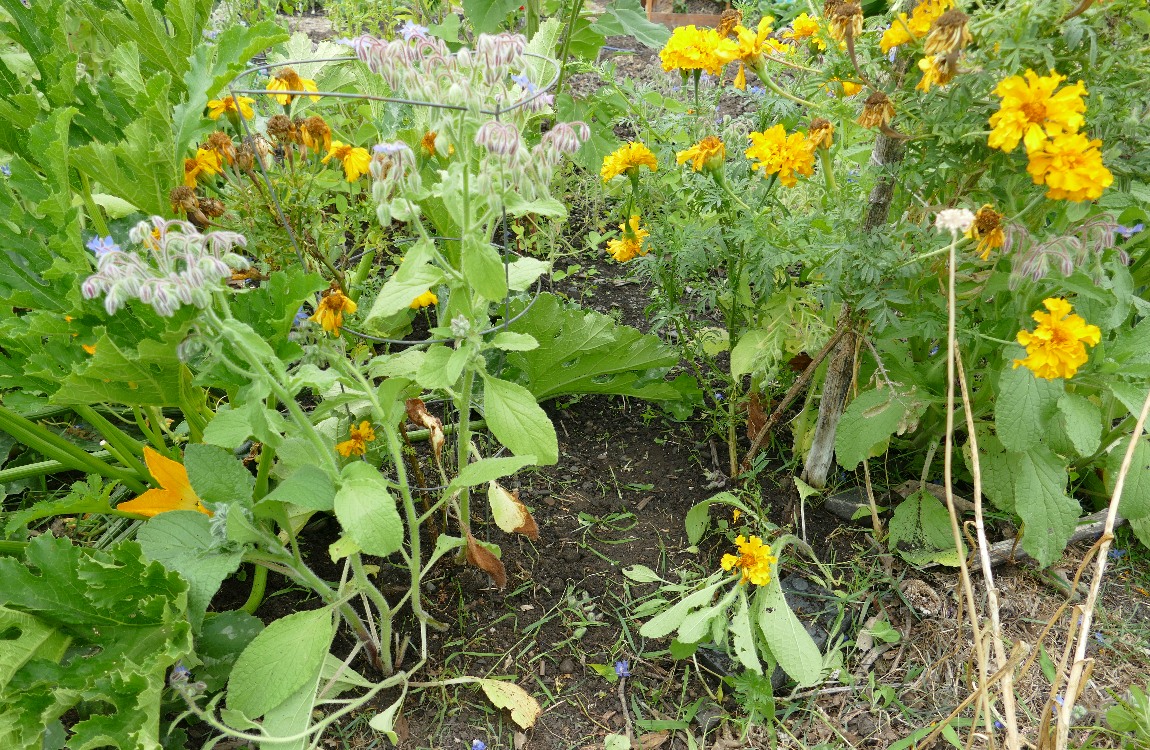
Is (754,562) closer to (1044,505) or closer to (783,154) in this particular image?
(1044,505)

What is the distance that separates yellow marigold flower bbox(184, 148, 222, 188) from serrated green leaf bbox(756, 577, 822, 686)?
1.74 meters

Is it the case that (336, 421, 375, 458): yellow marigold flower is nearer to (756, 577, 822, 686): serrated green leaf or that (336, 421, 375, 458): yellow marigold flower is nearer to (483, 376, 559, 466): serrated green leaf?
(483, 376, 559, 466): serrated green leaf

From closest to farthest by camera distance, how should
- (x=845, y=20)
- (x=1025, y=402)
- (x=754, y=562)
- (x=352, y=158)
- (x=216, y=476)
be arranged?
(x=845, y=20) → (x=216, y=476) → (x=1025, y=402) → (x=754, y=562) → (x=352, y=158)

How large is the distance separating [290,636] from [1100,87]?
6.20 feet

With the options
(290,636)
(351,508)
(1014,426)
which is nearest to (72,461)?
(290,636)

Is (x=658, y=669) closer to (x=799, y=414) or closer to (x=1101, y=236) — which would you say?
(x=799, y=414)

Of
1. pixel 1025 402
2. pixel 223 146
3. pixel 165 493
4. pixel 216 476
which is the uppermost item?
pixel 223 146

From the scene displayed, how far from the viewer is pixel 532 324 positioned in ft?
7.30

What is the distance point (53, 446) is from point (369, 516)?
1.02 metres

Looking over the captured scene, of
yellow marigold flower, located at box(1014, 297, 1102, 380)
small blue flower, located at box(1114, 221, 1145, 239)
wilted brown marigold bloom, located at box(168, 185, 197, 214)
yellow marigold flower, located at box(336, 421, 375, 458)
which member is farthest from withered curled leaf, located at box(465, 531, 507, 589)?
small blue flower, located at box(1114, 221, 1145, 239)

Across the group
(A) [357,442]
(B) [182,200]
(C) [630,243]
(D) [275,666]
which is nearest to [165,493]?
(A) [357,442]

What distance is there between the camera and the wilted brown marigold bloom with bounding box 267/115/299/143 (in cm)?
192

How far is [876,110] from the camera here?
4.99 ft

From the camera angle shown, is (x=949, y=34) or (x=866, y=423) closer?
(x=949, y=34)
